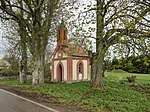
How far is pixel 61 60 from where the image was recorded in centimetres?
3044

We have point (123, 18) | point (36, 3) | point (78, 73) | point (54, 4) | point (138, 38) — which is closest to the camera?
point (138, 38)

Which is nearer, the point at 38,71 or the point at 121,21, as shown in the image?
the point at 121,21

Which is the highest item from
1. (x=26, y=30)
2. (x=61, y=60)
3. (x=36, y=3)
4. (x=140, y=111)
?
(x=36, y=3)

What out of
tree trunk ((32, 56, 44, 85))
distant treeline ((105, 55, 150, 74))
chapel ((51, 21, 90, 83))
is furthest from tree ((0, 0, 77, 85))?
distant treeline ((105, 55, 150, 74))

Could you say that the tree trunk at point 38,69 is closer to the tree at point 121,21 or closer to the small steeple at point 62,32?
the small steeple at point 62,32

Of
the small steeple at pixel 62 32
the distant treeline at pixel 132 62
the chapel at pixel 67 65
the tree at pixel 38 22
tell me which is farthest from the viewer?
the chapel at pixel 67 65

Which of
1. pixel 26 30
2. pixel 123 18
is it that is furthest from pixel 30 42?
pixel 123 18

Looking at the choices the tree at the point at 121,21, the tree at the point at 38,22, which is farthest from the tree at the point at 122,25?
the tree at the point at 38,22

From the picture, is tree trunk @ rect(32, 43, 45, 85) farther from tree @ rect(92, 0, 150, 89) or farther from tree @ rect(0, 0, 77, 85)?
tree @ rect(92, 0, 150, 89)

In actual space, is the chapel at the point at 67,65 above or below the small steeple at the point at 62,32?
below

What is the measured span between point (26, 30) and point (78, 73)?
11305mm

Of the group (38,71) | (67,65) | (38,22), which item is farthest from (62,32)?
(67,65)

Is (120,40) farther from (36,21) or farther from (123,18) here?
(36,21)

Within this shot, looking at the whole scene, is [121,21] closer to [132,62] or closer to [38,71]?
[132,62]
